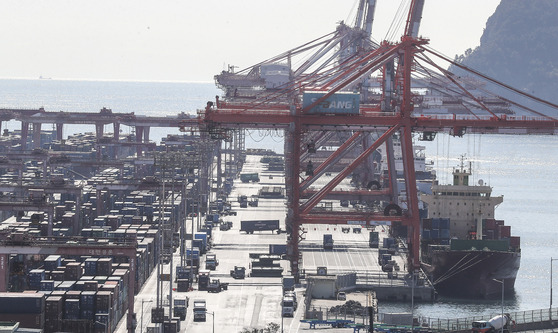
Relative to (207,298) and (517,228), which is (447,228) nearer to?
(207,298)

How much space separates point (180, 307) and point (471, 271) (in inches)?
1203

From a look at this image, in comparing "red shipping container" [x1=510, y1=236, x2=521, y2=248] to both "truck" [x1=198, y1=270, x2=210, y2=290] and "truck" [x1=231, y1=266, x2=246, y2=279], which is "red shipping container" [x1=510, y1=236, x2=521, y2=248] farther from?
"truck" [x1=198, y1=270, x2=210, y2=290]

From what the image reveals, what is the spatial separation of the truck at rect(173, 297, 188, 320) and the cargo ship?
2675 centimetres

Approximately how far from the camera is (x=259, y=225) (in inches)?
5138

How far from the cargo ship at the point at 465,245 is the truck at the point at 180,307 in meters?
26.7

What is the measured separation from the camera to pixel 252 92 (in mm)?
181750

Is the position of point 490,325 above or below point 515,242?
below

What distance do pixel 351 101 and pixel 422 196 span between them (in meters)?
17.5

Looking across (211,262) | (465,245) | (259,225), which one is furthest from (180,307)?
(259,225)

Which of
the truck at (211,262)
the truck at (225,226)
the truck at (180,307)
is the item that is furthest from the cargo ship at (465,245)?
the truck at (180,307)

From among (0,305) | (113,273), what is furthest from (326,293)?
(0,305)

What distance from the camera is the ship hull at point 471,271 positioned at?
334ft

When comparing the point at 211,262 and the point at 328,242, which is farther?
the point at 328,242

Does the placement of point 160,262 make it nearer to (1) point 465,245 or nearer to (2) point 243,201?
(1) point 465,245
